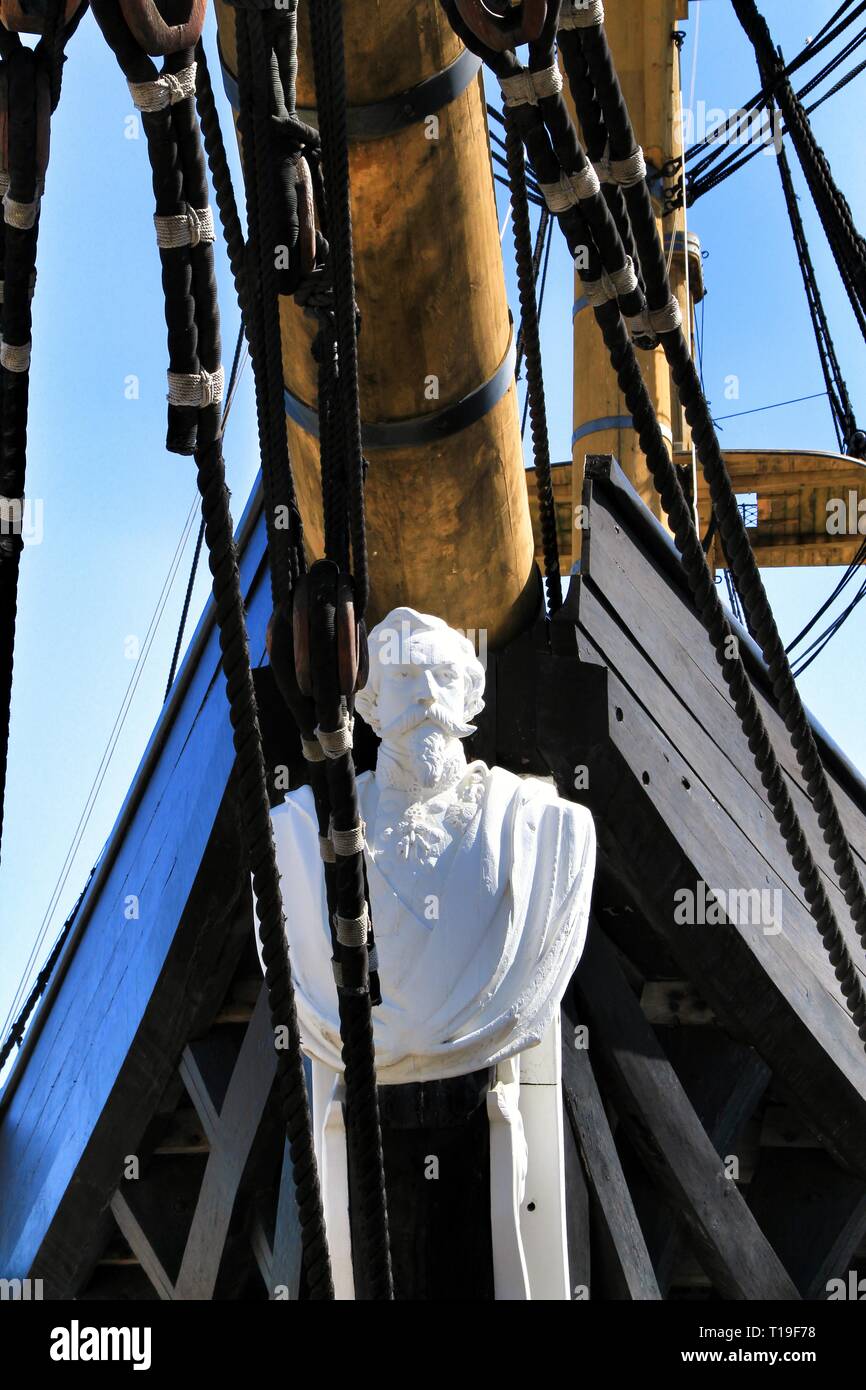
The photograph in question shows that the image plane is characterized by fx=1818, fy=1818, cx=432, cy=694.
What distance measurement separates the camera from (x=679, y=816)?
429cm

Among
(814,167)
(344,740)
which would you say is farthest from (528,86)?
(814,167)

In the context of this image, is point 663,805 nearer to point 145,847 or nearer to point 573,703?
point 573,703

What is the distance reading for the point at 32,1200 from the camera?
4.97 m


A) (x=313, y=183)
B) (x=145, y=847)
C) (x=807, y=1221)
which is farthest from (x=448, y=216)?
(x=807, y=1221)

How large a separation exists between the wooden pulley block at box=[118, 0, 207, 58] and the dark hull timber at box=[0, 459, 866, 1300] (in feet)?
7.75

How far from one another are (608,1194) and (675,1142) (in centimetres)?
31

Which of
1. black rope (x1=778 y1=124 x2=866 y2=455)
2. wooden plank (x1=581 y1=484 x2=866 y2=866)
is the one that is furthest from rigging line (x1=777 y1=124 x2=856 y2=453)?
wooden plank (x1=581 y1=484 x2=866 y2=866)

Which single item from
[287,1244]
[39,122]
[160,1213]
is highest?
[39,122]

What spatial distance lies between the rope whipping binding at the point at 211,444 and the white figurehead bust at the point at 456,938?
1151 mm

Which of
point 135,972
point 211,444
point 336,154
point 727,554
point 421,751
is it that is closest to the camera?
point 211,444

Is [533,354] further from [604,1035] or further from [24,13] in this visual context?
[24,13]

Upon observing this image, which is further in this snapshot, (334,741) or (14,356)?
(334,741)

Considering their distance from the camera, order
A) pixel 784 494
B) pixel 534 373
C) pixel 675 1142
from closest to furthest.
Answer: pixel 675 1142 < pixel 534 373 < pixel 784 494
